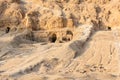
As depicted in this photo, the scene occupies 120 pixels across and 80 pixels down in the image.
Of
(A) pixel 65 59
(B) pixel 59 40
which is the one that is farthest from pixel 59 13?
(A) pixel 65 59

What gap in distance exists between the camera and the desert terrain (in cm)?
1628

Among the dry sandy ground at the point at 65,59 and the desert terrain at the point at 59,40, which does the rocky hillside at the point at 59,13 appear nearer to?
the desert terrain at the point at 59,40

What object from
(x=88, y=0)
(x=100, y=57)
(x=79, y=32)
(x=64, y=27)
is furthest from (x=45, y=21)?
(x=100, y=57)

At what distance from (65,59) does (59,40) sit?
18.5 feet

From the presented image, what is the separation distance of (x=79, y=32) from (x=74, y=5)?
4.10m

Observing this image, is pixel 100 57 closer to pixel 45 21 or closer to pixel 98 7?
pixel 45 21

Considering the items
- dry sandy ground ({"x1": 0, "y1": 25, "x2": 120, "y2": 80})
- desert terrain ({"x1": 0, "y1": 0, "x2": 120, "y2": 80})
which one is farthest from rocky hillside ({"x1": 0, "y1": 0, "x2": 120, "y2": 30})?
dry sandy ground ({"x1": 0, "y1": 25, "x2": 120, "y2": 80})

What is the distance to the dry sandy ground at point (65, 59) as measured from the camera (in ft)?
50.6

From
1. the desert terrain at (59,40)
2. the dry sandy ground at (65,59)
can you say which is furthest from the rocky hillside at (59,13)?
the dry sandy ground at (65,59)

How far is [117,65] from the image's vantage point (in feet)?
56.7

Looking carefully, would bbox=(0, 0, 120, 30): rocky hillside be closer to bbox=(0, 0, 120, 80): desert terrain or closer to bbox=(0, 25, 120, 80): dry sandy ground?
bbox=(0, 0, 120, 80): desert terrain

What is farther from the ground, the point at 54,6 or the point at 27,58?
the point at 54,6

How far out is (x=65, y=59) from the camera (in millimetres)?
17656

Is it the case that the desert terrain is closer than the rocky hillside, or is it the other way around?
the desert terrain
